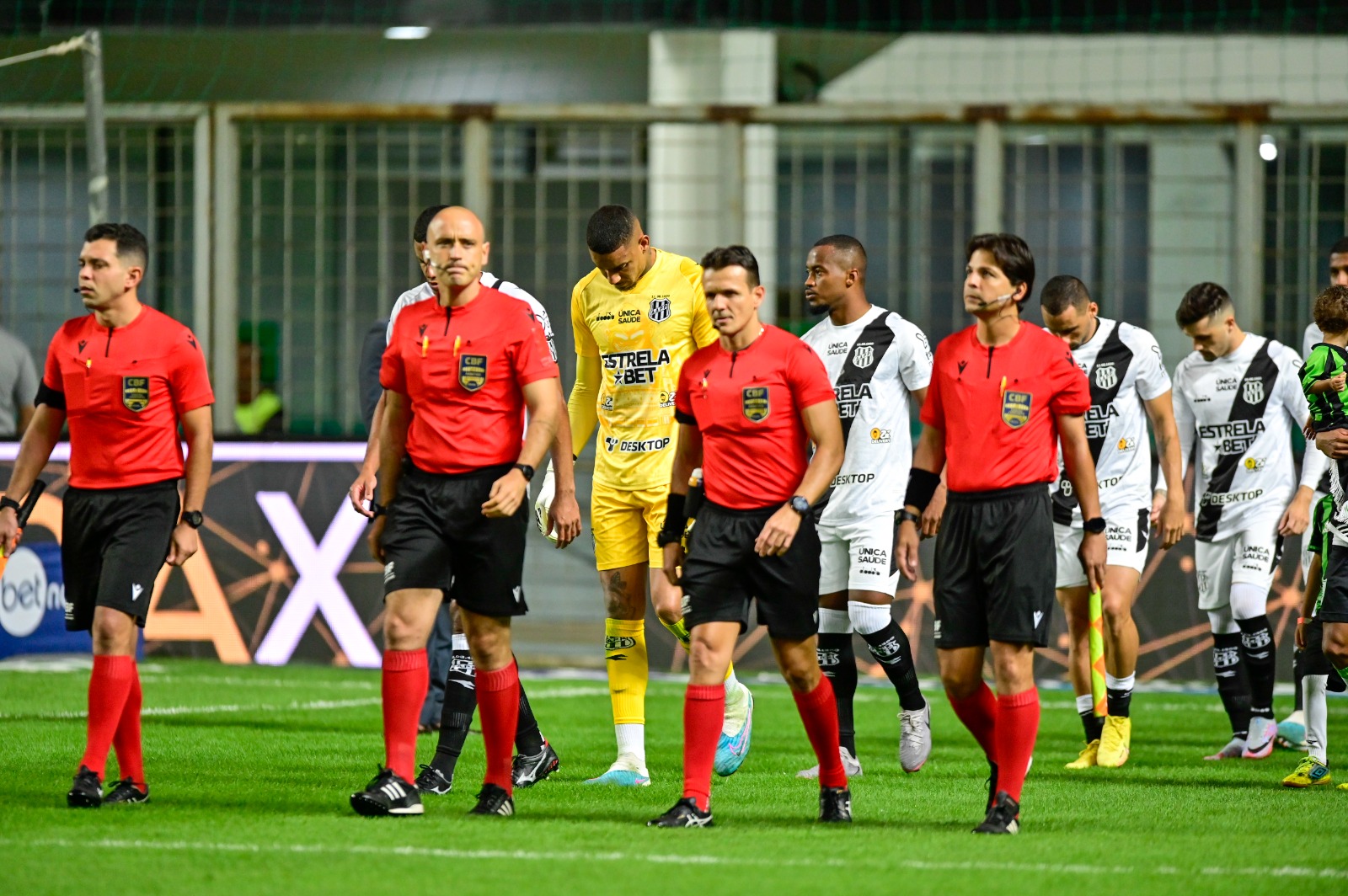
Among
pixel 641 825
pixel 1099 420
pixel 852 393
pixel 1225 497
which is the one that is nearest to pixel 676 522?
pixel 641 825

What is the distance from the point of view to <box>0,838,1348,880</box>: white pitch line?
545 centimetres

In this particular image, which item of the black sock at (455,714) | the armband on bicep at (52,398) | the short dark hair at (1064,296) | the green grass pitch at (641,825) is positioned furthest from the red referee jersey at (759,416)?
the short dark hair at (1064,296)

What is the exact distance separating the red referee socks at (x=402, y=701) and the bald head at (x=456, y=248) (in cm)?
132

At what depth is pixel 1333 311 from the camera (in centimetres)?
765

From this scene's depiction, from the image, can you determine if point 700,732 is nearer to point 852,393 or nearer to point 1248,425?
point 852,393

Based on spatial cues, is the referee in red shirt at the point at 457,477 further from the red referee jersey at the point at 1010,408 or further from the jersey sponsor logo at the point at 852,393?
the jersey sponsor logo at the point at 852,393

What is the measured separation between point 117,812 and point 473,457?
1768 millimetres

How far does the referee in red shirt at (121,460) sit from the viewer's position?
657 cm

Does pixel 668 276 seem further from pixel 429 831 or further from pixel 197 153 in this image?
pixel 197 153

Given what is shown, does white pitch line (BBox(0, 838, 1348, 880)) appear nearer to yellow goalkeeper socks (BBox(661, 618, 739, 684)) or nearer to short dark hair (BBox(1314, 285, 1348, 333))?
yellow goalkeeper socks (BBox(661, 618, 739, 684))

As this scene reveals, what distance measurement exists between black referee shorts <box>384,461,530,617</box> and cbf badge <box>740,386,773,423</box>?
32.9 inches

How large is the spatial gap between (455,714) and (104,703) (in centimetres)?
138

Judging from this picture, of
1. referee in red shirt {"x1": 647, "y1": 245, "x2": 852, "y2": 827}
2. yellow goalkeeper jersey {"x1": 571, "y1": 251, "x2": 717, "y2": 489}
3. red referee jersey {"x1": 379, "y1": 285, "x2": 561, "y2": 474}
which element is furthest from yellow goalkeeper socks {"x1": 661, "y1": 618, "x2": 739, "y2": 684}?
red referee jersey {"x1": 379, "y1": 285, "x2": 561, "y2": 474}

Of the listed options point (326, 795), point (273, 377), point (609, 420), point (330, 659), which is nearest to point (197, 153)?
point (273, 377)
